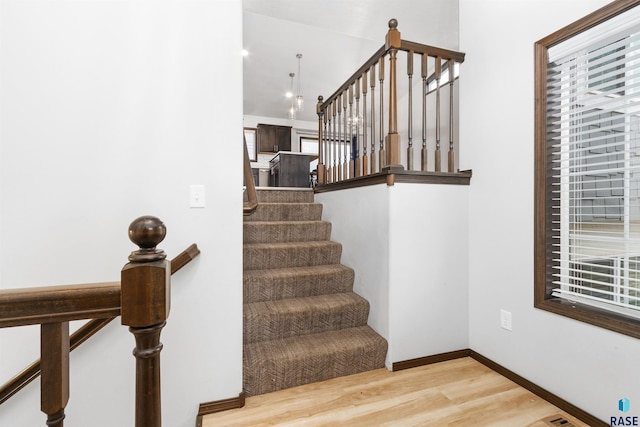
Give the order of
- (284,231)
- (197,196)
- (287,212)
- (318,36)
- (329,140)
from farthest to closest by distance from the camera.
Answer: (318,36) < (329,140) < (287,212) < (284,231) < (197,196)

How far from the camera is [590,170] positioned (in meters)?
1.59

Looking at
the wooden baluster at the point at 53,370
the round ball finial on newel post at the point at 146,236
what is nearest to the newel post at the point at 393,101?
the round ball finial on newel post at the point at 146,236

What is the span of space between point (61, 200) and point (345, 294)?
1.92 meters

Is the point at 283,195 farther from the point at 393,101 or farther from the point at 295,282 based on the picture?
the point at 393,101

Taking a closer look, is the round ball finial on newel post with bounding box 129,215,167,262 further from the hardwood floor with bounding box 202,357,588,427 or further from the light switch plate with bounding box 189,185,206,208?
the hardwood floor with bounding box 202,357,588,427

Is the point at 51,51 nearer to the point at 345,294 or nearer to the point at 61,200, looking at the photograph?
the point at 61,200

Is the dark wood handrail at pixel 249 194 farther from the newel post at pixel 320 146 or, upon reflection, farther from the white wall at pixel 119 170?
the newel post at pixel 320 146

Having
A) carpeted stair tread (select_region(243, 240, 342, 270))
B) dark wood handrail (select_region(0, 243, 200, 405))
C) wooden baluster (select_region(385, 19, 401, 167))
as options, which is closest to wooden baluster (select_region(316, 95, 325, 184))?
carpeted stair tread (select_region(243, 240, 342, 270))

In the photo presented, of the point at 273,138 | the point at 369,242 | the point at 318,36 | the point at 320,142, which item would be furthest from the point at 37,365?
the point at 273,138

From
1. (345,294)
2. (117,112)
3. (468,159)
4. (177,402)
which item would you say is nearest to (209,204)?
(117,112)

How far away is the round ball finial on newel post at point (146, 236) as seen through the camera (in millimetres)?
613

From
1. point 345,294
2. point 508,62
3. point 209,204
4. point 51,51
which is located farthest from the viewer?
point 345,294

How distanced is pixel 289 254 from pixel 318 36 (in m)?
3.28

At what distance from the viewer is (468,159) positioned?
227cm
